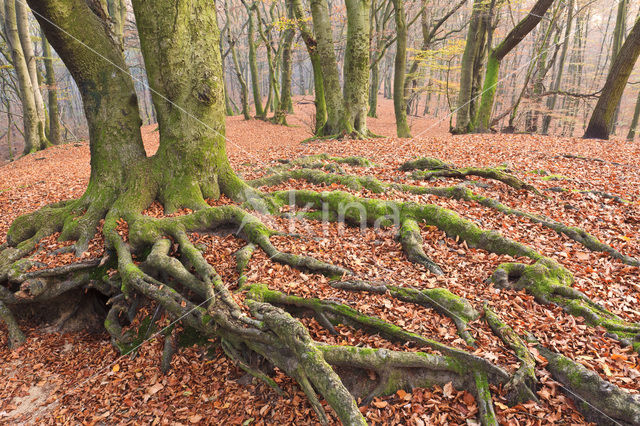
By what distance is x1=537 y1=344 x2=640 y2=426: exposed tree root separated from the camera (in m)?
2.45

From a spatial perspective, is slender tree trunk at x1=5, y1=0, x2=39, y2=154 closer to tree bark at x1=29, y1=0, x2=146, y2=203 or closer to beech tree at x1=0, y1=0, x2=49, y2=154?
beech tree at x1=0, y1=0, x2=49, y2=154

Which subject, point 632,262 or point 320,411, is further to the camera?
point 632,262

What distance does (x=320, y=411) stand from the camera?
2.96 meters

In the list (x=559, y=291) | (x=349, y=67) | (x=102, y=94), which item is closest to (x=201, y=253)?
(x=102, y=94)

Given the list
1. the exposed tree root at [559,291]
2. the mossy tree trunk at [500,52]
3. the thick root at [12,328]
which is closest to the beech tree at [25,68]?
the thick root at [12,328]

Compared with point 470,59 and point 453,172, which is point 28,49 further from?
point 470,59

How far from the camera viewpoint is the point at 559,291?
11.9 ft

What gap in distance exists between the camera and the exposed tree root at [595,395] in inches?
96.3

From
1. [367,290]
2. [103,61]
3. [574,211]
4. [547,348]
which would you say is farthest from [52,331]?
[574,211]

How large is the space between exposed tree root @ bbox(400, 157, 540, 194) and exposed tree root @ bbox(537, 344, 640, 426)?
4445mm

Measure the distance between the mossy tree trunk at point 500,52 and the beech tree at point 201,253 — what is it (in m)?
8.44

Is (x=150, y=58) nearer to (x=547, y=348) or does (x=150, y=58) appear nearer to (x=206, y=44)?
(x=206, y=44)

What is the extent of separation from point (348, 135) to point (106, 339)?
9.75 m

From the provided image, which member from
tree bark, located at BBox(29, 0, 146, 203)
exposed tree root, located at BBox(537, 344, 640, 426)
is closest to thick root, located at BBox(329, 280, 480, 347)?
exposed tree root, located at BBox(537, 344, 640, 426)
